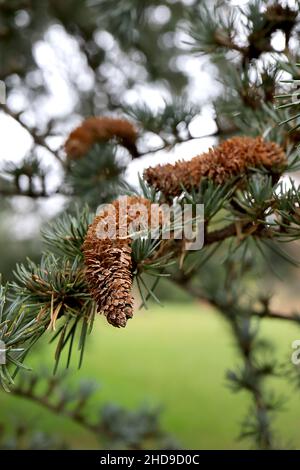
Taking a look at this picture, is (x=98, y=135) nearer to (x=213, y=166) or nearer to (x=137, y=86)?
(x=213, y=166)

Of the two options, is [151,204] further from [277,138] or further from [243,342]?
[243,342]

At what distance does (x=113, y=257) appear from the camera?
1.05 ft

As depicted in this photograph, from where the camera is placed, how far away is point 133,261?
349 mm

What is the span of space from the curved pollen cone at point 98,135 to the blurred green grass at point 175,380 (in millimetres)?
556

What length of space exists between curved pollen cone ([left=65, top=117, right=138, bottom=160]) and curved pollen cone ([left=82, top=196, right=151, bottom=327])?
218 millimetres

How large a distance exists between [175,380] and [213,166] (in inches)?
117

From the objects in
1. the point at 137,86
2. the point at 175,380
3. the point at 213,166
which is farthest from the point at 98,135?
the point at 175,380

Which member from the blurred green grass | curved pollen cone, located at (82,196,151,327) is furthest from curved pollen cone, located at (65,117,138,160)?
the blurred green grass

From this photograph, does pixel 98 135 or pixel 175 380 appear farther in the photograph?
pixel 175 380

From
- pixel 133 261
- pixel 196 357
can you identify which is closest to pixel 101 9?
pixel 133 261

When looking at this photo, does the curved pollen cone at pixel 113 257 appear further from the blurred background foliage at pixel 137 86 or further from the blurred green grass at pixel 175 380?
the blurred green grass at pixel 175 380

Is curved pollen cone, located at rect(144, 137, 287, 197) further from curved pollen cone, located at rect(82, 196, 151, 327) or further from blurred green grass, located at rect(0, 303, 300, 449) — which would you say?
blurred green grass, located at rect(0, 303, 300, 449)

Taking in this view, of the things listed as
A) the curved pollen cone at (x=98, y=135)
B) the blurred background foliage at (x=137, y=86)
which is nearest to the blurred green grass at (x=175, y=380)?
the blurred background foliage at (x=137, y=86)

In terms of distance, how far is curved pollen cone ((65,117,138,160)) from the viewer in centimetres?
56
